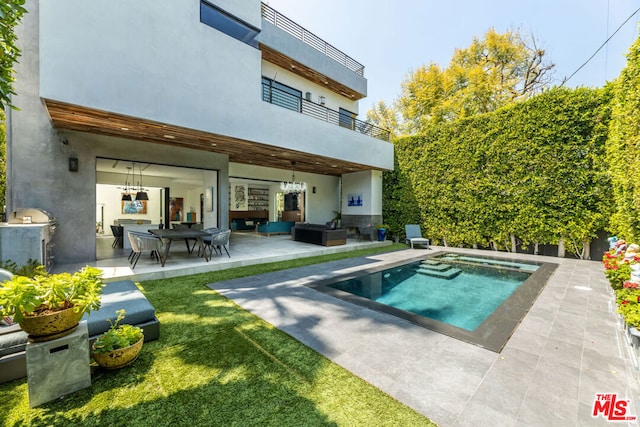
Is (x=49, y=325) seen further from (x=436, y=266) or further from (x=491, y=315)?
(x=436, y=266)

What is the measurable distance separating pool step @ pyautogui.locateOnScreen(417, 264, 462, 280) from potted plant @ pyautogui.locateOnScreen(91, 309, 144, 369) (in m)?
6.32

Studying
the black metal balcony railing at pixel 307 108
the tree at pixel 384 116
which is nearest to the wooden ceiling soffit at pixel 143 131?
the black metal balcony railing at pixel 307 108

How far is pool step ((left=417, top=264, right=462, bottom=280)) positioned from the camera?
21.2ft

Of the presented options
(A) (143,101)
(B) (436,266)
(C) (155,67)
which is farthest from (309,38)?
(B) (436,266)

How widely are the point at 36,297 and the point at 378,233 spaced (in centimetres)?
1102

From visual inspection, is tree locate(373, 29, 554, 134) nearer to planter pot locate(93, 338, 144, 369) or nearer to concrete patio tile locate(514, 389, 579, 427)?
concrete patio tile locate(514, 389, 579, 427)

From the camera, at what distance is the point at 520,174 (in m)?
8.26

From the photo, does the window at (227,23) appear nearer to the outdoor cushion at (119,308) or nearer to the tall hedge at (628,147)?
the outdoor cushion at (119,308)

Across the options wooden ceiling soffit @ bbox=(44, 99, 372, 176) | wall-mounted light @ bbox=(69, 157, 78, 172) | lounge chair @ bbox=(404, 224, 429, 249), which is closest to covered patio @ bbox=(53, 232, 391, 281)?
wall-mounted light @ bbox=(69, 157, 78, 172)

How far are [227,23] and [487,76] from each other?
643 inches

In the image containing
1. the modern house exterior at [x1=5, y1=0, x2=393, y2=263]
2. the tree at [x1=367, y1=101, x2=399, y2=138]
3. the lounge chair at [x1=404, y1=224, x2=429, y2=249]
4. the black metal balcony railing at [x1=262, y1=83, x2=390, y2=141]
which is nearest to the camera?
the modern house exterior at [x1=5, y1=0, x2=393, y2=263]

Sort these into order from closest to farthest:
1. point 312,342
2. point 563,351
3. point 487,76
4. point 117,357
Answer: point 117,357, point 563,351, point 312,342, point 487,76

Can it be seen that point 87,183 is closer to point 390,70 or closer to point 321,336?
point 321,336

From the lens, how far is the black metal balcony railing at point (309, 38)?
9.19 metres
